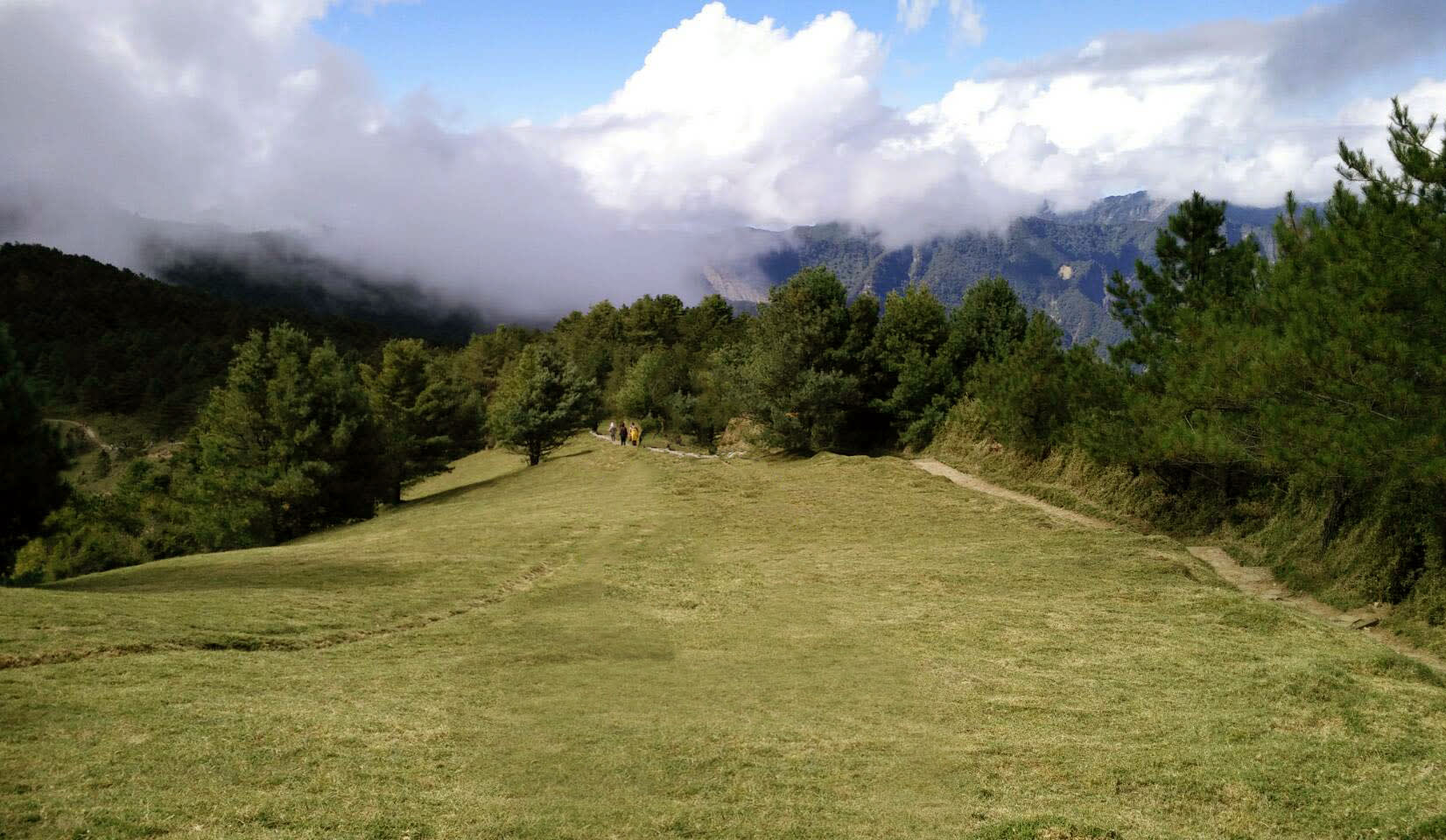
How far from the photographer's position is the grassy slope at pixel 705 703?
7.00 m

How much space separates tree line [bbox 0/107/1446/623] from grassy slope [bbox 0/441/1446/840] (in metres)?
3.39

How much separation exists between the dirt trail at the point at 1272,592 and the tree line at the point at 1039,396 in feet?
2.81

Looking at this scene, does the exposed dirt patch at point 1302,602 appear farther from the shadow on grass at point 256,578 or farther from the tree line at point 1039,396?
the shadow on grass at point 256,578

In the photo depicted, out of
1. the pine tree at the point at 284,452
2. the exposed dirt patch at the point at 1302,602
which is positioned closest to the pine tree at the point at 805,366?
the pine tree at the point at 284,452

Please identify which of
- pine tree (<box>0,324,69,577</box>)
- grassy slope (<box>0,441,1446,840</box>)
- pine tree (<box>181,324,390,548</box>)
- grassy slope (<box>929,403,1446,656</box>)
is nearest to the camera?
grassy slope (<box>0,441,1446,840</box>)

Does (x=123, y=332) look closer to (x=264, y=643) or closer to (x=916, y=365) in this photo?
(x=916, y=365)

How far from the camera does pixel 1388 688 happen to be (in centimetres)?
1076

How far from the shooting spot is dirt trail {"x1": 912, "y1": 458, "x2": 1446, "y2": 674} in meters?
14.2

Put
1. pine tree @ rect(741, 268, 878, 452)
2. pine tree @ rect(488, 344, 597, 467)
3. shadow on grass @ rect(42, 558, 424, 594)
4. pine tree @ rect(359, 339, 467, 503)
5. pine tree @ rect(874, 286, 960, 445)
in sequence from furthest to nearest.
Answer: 1. pine tree @ rect(359, 339, 467, 503)
2. pine tree @ rect(488, 344, 597, 467)
3. pine tree @ rect(874, 286, 960, 445)
4. pine tree @ rect(741, 268, 878, 452)
5. shadow on grass @ rect(42, 558, 424, 594)

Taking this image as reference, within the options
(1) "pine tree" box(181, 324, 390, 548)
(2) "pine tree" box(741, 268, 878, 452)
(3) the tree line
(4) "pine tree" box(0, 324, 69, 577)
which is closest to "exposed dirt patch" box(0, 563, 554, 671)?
(4) "pine tree" box(0, 324, 69, 577)

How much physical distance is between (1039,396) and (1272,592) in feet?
45.3

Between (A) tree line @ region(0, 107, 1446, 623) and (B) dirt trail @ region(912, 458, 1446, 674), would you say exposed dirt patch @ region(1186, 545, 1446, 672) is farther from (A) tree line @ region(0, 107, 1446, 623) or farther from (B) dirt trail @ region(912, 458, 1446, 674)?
(A) tree line @ region(0, 107, 1446, 623)

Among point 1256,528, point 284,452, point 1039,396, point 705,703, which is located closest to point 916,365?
point 1039,396

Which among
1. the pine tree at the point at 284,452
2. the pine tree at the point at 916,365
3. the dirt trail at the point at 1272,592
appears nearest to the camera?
the dirt trail at the point at 1272,592
